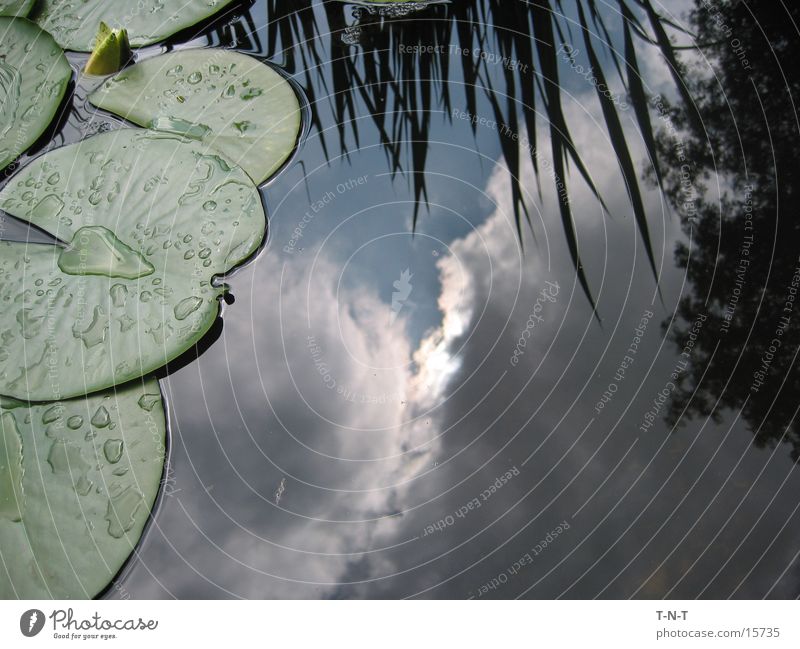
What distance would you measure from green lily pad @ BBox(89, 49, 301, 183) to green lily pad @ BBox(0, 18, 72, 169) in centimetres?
6

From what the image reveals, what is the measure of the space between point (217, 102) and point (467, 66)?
0.35 metres

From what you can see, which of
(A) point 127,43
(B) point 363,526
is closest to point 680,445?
(B) point 363,526

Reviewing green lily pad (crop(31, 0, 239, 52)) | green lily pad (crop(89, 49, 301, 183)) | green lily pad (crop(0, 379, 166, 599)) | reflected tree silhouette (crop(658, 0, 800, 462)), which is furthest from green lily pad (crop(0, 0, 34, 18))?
reflected tree silhouette (crop(658, 0, 800, 462))

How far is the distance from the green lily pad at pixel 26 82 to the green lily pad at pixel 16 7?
0.01m

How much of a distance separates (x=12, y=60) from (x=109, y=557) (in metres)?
0.70

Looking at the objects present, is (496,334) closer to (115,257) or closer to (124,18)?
(115,257)

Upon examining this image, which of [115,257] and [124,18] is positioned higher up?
[124,18]

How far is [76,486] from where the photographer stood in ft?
2.04

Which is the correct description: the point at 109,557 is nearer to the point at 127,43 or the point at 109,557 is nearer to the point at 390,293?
the point at 390,293

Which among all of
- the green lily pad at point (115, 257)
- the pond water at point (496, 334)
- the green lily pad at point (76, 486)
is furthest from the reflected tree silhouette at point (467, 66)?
the green lily pad at point (76, 486)

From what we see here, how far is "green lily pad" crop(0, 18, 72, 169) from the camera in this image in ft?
2.59

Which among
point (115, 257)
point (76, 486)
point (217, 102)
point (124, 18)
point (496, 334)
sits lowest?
point (76, 486)

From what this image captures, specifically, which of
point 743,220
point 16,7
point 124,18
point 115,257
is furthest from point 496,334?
point 16,7

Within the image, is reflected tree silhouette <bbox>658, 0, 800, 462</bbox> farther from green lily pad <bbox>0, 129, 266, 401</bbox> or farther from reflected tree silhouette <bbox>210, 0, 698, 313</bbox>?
green lily pad <bbox>0, 129, 266, 401</bbox>
